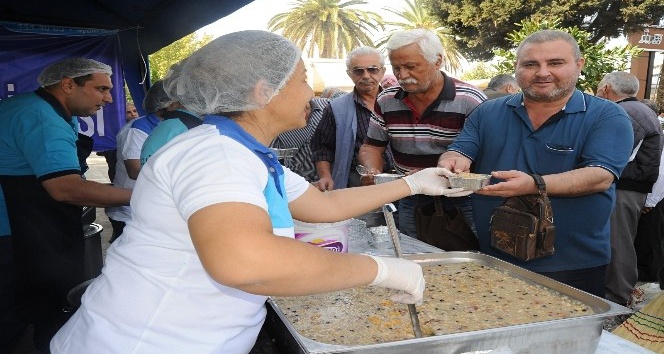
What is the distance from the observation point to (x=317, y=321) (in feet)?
4.21

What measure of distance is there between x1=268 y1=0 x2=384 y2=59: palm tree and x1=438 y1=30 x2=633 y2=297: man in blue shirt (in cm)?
2527

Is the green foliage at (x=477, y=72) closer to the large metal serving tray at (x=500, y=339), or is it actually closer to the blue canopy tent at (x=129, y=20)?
the blue canopy tent at (x=129, y=20)

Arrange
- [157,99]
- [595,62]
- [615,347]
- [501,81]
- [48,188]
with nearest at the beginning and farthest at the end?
1. [615,347]
2. [48,188]
3. [157,99]
4. [501,81]
5. [595,62]

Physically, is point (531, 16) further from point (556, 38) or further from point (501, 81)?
point (556, 38)

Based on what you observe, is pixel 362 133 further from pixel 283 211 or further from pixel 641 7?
pixel 641 7

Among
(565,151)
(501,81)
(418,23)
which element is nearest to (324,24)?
(418,23)

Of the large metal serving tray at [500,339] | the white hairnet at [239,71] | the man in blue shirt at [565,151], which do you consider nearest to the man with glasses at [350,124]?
the man in blue shirt at [565,151]

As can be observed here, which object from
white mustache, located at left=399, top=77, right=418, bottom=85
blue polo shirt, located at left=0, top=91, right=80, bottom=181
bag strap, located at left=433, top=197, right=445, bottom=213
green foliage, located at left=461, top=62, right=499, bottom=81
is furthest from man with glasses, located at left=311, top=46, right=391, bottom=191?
green foliage, located at left=461, top=62, right=499, bottom=81

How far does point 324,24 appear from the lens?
2692 cm

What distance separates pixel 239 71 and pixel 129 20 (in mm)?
3306

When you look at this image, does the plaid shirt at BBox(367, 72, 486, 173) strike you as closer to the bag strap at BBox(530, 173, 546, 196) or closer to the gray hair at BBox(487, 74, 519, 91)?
the bag strap at BBox(530, 173, 546, 196)

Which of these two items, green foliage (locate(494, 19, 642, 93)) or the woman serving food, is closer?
the woman serving food

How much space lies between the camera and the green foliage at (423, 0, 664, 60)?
1958cm

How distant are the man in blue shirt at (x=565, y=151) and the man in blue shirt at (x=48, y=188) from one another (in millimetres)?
1592
